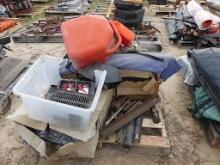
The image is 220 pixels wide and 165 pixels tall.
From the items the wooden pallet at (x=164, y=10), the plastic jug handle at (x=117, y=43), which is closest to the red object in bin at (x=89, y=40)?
the plastic jug handle at (x=117, y=43)

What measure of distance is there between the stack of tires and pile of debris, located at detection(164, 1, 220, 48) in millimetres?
624

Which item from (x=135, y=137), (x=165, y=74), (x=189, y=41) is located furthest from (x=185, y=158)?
(x=189, y=41)

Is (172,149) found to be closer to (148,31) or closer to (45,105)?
(45,105)

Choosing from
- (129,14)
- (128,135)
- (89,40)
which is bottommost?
(128,135)

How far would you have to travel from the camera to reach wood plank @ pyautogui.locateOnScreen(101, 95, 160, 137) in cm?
229

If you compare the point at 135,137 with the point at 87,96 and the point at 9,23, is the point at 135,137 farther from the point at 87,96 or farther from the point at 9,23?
the point at 9,23

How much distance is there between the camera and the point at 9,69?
11.1 feet

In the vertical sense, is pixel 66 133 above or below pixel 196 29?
above

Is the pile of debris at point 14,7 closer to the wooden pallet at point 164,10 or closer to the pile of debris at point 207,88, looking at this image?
the wooden pallet at point 164,10

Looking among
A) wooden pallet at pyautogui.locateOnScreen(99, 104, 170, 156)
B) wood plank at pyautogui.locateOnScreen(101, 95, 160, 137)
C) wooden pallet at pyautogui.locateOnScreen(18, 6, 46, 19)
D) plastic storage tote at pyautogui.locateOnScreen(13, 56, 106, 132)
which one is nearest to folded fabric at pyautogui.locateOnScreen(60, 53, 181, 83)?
plastic storage tote at pyautogui.locateOnScreen(13, 56, 106, 132)

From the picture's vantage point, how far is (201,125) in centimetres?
259

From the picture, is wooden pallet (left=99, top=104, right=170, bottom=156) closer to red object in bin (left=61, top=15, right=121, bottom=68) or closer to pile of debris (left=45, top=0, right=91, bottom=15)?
red object in bin (left=61, top=15, right=121, bottom=68)

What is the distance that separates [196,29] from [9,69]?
2.83m

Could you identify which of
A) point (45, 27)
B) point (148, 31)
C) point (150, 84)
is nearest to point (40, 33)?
point (45, 27)
